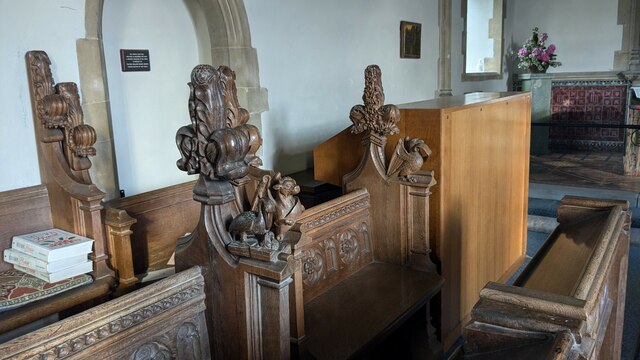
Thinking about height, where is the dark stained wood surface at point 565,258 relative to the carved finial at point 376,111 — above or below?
below

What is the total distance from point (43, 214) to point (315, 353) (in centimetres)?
152

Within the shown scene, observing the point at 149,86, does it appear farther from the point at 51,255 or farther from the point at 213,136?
the point at 213,136

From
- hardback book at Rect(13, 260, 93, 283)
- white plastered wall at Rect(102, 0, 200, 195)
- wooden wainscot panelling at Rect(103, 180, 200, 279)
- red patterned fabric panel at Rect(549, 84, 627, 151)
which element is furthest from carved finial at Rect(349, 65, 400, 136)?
red patterned fabric panel at Rect(549, 84, 627, 151)

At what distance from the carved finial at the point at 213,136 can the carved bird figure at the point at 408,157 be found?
3.56ft

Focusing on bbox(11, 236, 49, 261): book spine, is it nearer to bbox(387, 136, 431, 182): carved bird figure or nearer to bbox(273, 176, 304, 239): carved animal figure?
bbox(273, 176, 304, 239): carved animal figure

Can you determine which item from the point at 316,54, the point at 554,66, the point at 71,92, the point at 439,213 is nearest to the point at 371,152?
the point at 439,213

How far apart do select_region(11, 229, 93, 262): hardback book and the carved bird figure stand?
1.33 m

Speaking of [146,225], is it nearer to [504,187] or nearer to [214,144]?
[214,144]

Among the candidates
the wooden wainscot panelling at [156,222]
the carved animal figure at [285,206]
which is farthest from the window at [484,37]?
the carved animal figure at [285,206]

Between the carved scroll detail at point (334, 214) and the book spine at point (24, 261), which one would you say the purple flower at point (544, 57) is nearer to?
the carved scroll detail at point (334, 214)

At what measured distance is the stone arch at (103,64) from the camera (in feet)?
9.22

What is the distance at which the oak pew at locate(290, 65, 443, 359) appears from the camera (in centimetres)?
206

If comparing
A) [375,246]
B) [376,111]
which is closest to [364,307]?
[375,246]

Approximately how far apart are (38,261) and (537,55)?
23.8ft
